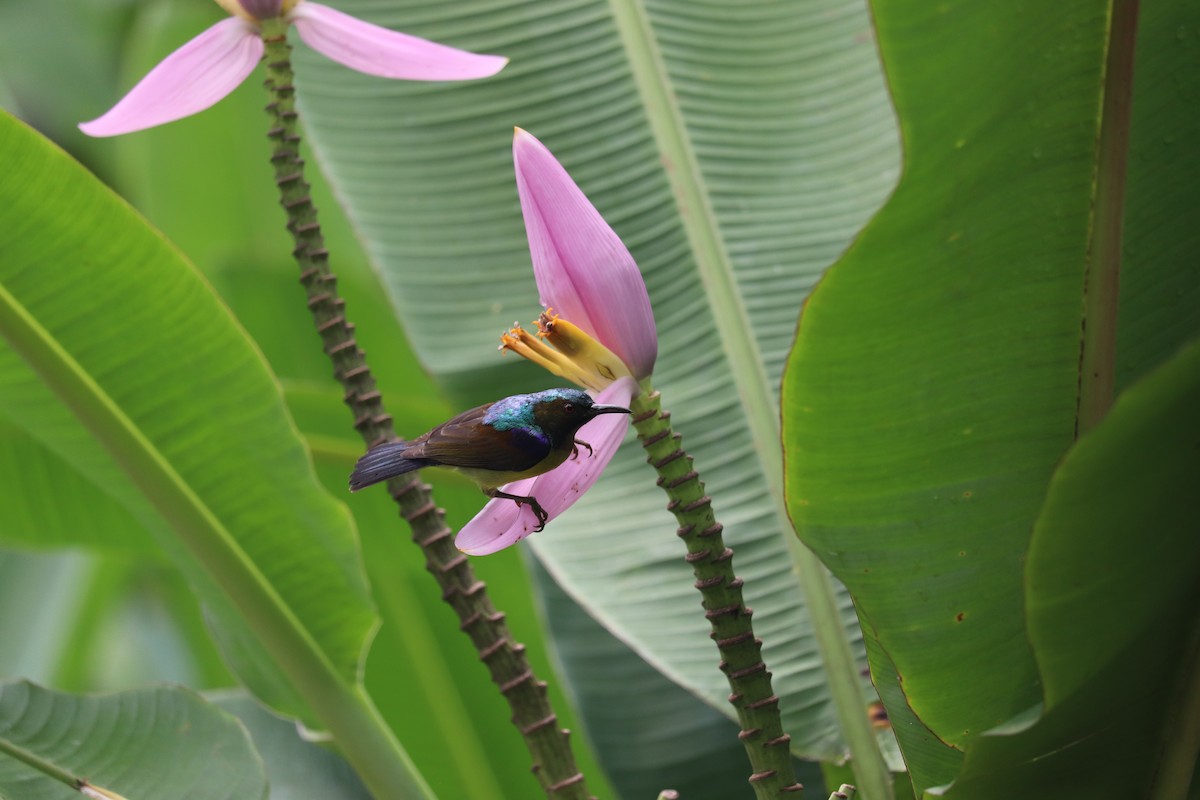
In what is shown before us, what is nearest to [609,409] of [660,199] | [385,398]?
[660,199]

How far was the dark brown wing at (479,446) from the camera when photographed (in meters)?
0.45

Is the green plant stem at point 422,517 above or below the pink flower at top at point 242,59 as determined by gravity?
below

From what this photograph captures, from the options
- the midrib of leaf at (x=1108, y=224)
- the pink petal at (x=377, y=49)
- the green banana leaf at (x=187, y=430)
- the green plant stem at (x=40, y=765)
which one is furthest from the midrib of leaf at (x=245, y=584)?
the midrib of leaf at (x=1108, y=224)

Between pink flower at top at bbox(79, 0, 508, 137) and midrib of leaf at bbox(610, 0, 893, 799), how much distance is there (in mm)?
238

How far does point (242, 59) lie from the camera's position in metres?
0.61

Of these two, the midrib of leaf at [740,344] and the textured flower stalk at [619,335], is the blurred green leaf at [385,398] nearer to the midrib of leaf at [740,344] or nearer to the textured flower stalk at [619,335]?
the midrib of leaf at [740,344]

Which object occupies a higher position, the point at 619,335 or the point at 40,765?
the point at 619,335

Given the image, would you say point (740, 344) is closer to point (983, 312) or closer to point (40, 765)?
point (983, 312)

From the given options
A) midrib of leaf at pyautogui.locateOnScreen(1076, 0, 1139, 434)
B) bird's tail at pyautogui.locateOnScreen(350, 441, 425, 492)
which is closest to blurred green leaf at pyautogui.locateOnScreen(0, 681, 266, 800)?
bird's tail at pyautogui.locateOnScreen(350, 441, 425, 492)

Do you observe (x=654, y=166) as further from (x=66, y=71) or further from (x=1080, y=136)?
(x=66, y=71)

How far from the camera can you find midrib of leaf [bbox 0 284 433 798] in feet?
2.19

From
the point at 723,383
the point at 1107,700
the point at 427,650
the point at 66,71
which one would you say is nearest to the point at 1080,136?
the point at 1107,700

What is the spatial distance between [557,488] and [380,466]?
8 centimetres

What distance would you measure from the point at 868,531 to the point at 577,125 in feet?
1.51
